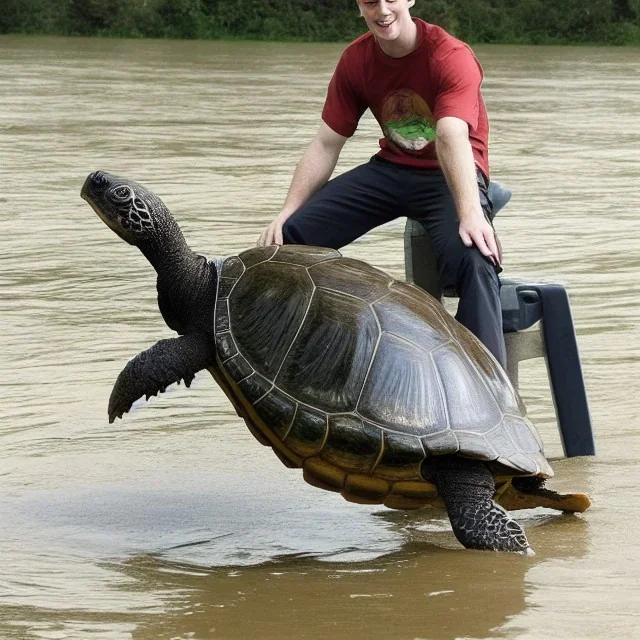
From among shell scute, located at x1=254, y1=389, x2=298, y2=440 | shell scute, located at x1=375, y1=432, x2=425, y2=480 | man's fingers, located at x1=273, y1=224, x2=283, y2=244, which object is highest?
man's fingers, located at x1=273, y1=224, x2=283, y2=244

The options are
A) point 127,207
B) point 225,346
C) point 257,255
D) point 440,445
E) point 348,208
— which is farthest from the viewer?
point 348,208

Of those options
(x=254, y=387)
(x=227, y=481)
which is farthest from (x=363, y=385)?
(x=227, y=481)

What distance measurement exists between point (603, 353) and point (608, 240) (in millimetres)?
3132

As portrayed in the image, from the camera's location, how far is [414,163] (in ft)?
17.0

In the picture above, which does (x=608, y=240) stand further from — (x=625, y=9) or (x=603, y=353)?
(x=625, y=9)

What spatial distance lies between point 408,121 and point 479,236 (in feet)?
2.24

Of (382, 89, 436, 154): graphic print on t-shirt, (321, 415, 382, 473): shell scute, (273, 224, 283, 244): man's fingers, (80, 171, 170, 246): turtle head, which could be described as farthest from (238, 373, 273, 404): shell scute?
(382, 89, 436, 154): graphic print on t-shirt

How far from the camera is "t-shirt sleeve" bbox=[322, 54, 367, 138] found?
530cm

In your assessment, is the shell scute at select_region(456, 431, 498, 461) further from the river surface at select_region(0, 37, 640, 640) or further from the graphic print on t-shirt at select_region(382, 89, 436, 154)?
the graphic print on t-shirt at select_region(382, 89, 436, 154)

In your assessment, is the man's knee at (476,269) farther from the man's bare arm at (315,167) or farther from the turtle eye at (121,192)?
the turtle eye at (121,192)

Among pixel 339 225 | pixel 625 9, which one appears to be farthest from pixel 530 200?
pixel 625 9

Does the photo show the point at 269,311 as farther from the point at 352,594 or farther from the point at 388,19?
the point at 388,19

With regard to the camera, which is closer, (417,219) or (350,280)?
(350,280)

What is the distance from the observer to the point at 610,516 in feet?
14.2
